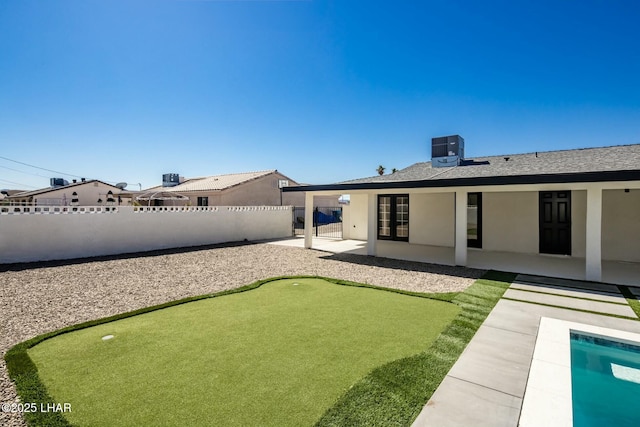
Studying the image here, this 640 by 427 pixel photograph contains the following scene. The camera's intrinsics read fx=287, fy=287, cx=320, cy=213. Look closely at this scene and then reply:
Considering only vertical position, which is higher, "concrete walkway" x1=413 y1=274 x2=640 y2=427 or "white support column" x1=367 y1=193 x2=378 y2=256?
"white support column" x1=367 y1=193 x2=378 y2=256

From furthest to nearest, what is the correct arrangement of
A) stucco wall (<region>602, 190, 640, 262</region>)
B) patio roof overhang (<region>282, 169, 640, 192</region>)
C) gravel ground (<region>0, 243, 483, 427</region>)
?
stucco wall (<region>602, 190, 640, 262</region>)
patio roof overhang (<region>282, 169, 640, 192</region>)
gravel ground (<region>0, 243, 483, 427</region>)

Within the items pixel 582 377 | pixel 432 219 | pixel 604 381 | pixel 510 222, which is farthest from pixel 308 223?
pixel 604 381

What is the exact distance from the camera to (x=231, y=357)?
11.8ft

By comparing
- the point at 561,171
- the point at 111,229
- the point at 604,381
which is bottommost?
the point at 604,381

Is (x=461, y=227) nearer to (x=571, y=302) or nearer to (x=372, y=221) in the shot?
(x=372, y=221)

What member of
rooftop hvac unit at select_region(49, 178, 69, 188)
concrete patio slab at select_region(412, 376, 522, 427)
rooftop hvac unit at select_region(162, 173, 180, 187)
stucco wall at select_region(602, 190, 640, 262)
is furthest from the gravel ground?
rooftop hvac unit at select_region(49, 178, 69, 188)

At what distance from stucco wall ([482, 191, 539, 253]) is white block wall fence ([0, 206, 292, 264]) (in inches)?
433

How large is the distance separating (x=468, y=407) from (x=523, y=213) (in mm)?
10793

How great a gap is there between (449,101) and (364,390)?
15.4 metres

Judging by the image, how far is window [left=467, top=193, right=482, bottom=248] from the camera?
12047 millimetres

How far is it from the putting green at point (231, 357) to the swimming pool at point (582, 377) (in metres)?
1.32

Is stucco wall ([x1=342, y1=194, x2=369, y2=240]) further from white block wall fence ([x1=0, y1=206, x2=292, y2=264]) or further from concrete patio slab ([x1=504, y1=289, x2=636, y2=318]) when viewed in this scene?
concrete patio slab ([x1=504, y1=289, x2=636, y2=318])

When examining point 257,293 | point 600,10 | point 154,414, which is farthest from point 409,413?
point 600,10

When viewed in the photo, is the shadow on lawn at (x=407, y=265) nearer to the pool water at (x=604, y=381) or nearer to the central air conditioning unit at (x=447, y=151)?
the pool water at (x=604, y=381)
